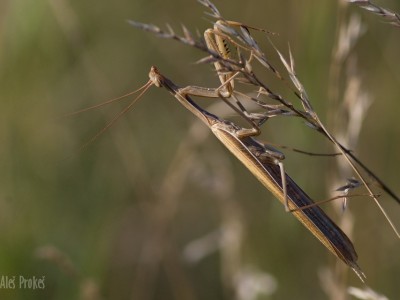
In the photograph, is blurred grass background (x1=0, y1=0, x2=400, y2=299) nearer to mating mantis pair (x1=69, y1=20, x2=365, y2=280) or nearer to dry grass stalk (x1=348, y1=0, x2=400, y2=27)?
mating mantis pair (x1=69, y1=20, x2=365, y2=280)

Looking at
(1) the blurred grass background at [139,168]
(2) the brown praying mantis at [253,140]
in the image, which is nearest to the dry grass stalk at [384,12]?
(2) the brown praying mantis at [253,140]

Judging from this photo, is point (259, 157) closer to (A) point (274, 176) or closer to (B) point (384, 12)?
(A) point (274, 176)

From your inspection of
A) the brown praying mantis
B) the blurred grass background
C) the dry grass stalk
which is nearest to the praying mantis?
the brown praying mantis

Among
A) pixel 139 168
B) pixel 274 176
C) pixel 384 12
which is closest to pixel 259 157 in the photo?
pixel 274 176

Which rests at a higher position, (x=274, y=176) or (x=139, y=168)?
(x=274, y=176)

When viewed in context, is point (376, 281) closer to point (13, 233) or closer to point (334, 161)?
point (334, 161)

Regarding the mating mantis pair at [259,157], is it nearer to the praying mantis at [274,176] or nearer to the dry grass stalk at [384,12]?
the praying mantis at [274,176]

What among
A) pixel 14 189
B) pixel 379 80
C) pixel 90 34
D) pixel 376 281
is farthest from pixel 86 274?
pixel 379 80

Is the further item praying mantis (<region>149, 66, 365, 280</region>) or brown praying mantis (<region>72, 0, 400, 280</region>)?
praying mantis (<region>149, 66, 365, 280</region>)
